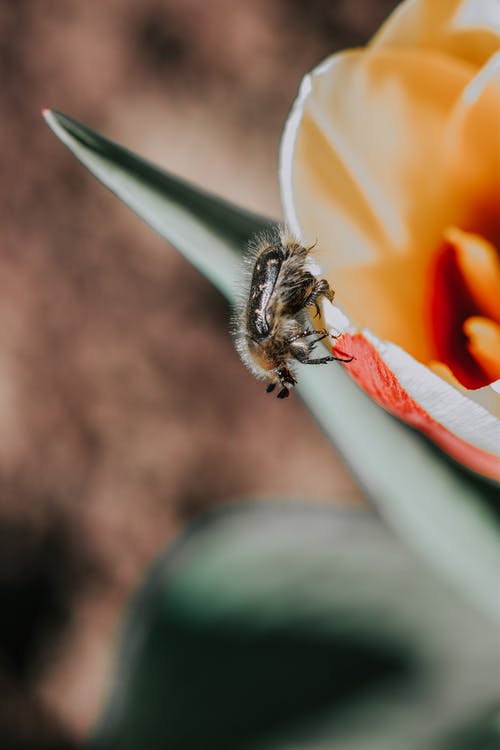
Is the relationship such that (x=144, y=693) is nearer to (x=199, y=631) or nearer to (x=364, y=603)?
(x=199, y=631)

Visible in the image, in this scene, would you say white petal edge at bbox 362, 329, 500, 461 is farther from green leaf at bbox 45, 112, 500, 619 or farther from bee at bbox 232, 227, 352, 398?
green leaf at bbox 45, 112, 500, 619

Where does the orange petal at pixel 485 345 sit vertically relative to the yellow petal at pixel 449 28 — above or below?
below

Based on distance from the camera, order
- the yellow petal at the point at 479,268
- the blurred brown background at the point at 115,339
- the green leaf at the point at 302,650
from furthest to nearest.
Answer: the blurred brown background at the point at 115,339 → the green leaf at the point at 302,650 → the yellow petal at the point at 479,268

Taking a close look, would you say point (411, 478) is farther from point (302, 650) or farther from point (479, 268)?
point (302, 650)

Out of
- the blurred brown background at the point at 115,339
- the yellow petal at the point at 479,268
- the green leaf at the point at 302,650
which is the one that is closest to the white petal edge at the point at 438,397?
the yellow petal at the point at 479,268

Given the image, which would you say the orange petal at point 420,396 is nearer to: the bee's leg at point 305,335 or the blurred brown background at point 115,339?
the bee's leg at point 305,335

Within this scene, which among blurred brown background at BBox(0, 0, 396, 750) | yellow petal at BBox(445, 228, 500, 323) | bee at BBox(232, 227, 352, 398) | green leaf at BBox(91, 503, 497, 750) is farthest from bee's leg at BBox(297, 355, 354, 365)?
blurred brown background at BBox(0, 0, 396, 750)
